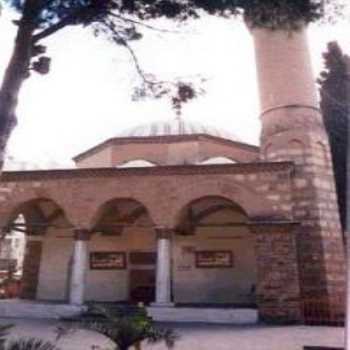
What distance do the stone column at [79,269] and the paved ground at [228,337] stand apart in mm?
1614

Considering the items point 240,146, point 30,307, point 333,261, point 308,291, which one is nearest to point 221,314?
point 308,291

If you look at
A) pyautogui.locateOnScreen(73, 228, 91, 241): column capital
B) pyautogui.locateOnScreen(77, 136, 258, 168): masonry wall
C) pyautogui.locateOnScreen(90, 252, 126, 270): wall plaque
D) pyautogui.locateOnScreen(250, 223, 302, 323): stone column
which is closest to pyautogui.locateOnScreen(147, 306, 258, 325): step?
pyautogui.locateOnScreen(250, 223, 302, 323): stone column

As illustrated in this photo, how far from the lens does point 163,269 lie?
11.4m

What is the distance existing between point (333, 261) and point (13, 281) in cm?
1178

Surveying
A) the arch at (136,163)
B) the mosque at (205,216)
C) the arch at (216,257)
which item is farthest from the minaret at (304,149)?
the arch at (136,163)

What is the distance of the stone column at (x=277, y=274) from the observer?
33.5ft

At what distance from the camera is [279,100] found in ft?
44.8

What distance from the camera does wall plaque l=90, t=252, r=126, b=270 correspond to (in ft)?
48.8

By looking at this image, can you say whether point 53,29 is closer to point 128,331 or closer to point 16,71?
point 16,71

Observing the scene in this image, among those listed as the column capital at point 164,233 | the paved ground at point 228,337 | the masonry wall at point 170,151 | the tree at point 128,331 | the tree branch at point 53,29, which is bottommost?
the paved ground at point 228,337

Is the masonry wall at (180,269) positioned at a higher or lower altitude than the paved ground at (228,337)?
higher

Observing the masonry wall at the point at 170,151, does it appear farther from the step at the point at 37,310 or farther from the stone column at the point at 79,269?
the step at the point at 37,310

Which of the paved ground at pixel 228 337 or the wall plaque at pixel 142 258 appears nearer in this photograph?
the paved ground at pixel 228 337

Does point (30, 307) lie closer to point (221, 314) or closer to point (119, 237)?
Answer: point (119, 237)
